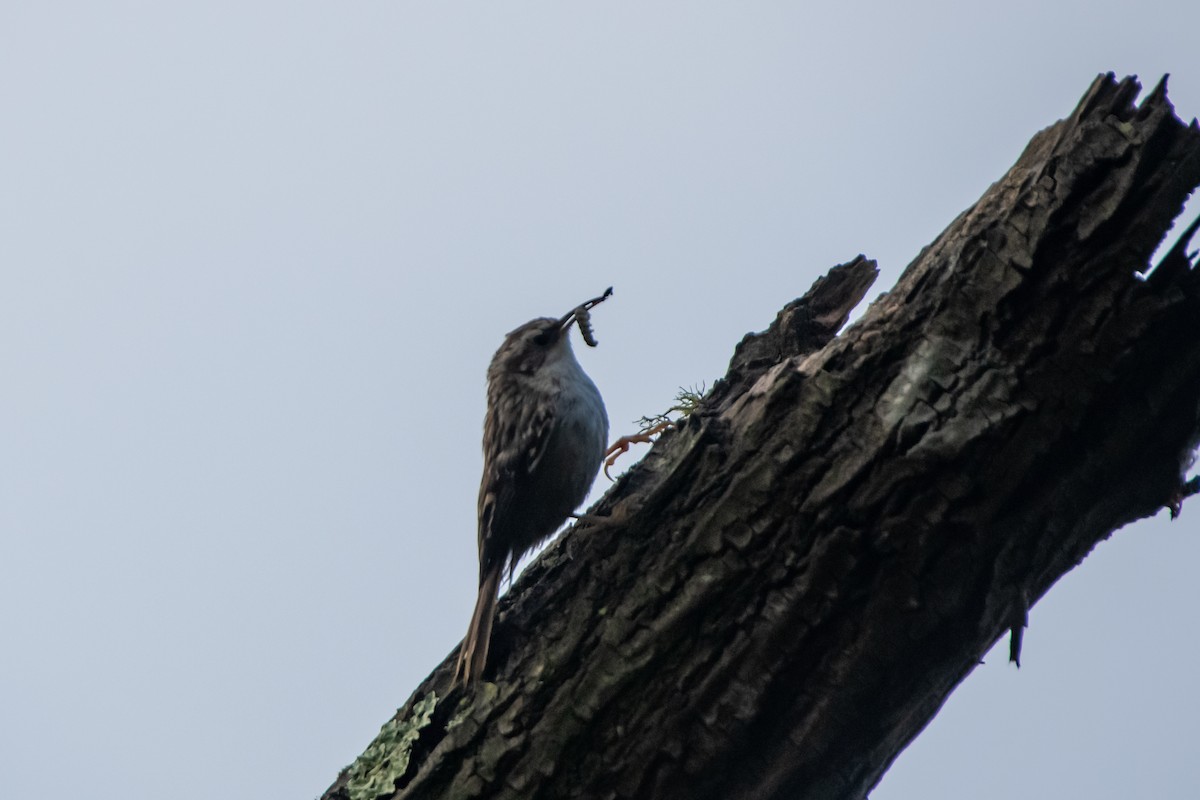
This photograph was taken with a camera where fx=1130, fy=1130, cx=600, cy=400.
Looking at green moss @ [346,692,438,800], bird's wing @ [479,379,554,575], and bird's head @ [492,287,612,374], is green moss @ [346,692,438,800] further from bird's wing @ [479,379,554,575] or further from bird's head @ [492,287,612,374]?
bird's head @ [492,287,612,374]

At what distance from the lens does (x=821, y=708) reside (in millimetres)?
2848

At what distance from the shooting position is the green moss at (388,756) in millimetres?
3395

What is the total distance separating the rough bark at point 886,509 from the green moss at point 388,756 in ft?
0.54

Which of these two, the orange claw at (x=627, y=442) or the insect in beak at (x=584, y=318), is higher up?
the insect in beak at (x=584, y=318)

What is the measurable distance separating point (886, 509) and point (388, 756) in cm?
173

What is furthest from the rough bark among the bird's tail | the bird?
the bird

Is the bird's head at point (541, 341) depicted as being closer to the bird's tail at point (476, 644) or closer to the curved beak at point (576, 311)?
the curved beak at point (576, 311)

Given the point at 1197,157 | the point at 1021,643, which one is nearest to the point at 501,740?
the point at 1021,643

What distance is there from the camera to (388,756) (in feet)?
11.3

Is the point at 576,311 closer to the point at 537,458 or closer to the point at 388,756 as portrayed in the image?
the point at 537,458

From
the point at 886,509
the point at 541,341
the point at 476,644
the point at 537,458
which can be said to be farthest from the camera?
the point at 541,341

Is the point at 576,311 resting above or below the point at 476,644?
above

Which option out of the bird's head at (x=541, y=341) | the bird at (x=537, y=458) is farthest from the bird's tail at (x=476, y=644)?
the bird's head at (x=541, y=341)

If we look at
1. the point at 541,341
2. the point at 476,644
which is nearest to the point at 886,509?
the point at 476,644
